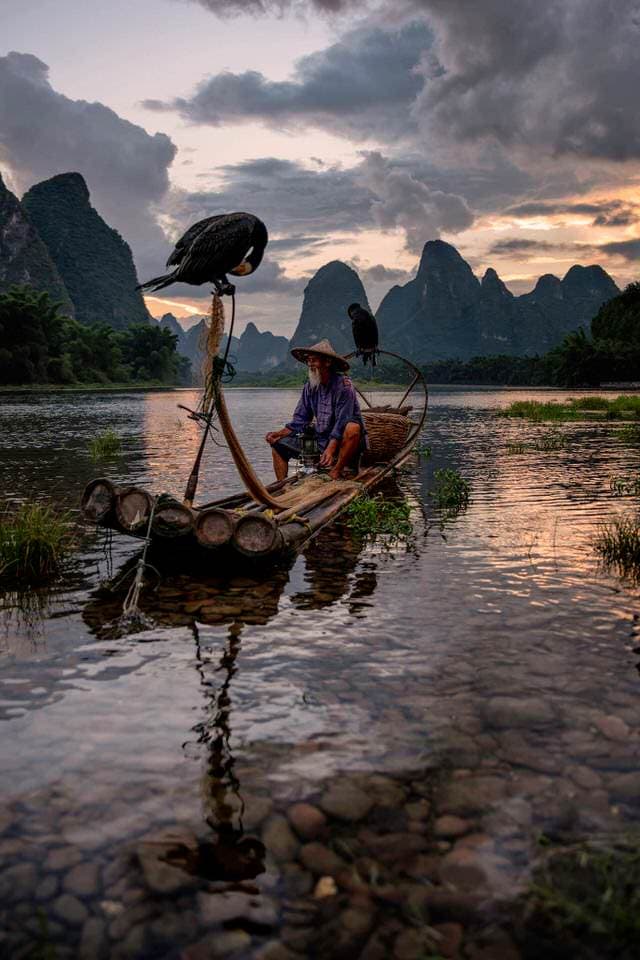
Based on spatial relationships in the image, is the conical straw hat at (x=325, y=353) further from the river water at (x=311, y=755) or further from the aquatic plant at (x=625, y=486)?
the aquatic plant at (x=625, y=486)

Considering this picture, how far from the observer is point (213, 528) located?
5453 mm

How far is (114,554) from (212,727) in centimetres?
381

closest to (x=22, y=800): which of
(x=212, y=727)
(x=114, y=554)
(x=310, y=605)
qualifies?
(x=212, y=727)

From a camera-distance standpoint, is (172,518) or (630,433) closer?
(172,518)

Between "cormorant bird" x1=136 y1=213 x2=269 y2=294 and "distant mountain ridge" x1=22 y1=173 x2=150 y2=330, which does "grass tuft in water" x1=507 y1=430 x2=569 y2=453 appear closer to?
"cormorant bird" x1=136 y1=213 x2=269 y2=294

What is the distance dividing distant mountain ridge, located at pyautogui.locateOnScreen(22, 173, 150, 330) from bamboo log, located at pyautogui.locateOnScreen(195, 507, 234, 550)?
15926 centimetres

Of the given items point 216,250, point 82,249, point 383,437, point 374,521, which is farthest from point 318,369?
point 82,249

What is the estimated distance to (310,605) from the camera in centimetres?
525

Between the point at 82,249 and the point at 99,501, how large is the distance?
180 m

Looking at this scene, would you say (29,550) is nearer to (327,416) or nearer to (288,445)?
(288,445)

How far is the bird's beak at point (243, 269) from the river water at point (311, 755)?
239 cm

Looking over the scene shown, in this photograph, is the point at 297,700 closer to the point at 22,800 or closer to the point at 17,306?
the point at 22,800

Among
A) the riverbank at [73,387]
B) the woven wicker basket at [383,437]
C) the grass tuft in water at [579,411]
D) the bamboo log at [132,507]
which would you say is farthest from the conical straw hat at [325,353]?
the riverbank at [73,387]

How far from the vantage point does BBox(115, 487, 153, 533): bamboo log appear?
5.54 meters
